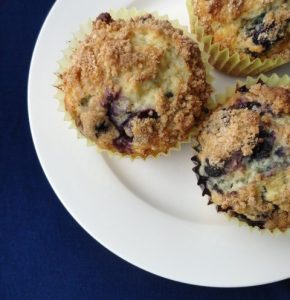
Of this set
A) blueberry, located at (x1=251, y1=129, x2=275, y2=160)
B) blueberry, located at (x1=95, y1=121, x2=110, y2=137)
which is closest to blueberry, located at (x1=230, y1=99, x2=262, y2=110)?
blueberry, located at (x1=251, y1=129, x2=275, y2=160)

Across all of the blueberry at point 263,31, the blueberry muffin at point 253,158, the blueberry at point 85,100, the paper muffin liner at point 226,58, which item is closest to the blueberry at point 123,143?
the blueberry at point 85,100

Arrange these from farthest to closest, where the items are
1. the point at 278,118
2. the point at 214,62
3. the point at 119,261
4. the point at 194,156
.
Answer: the point at 119,261 → the point at 214,62 → the point at 194,156 → the point at 278,118

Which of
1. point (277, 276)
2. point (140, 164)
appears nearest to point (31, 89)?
point (140, 164)

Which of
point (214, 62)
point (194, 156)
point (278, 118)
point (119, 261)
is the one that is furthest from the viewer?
point (119, 261)

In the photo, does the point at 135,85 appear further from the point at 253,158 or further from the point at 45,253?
the point at 45,253

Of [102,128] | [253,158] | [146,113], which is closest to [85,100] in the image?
[102,128]

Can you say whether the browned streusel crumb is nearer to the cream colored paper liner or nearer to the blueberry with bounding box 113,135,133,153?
the cream colored paper liner

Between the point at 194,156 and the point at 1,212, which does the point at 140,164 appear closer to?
the point at 194,156
